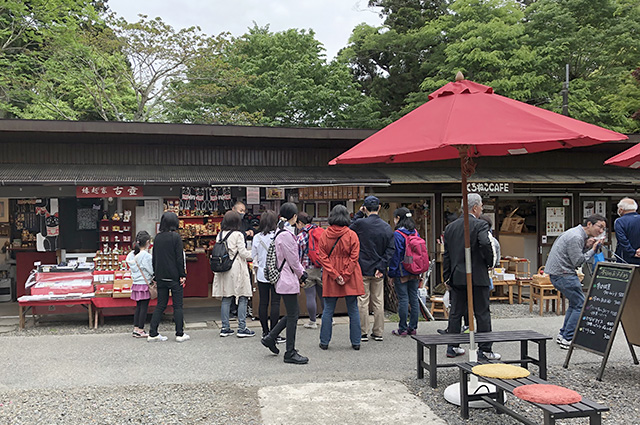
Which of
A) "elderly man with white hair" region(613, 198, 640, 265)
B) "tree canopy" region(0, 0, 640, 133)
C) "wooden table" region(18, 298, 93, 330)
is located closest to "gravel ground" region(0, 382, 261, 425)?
"wooden table" region(18, 298, 93, 330)

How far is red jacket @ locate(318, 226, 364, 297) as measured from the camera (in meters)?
6.98

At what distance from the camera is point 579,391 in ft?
18.5

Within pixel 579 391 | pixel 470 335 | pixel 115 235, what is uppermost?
pixel 115 235

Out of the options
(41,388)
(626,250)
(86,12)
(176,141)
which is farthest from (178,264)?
(86,12)

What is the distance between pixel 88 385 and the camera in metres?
5.70

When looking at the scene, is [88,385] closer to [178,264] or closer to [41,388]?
[41,388]

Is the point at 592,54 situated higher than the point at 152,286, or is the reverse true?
the point at 592,54

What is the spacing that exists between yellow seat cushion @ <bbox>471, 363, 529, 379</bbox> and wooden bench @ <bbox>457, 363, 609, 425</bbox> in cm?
7

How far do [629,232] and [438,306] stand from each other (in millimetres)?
3318

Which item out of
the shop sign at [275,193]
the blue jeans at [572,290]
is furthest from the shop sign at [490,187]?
the blue jeans at [572,290]

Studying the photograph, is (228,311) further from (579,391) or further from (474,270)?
(579,391)

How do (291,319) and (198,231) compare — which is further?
(198,231)

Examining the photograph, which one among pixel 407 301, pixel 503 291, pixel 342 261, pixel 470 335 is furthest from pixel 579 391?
pixel 503 291

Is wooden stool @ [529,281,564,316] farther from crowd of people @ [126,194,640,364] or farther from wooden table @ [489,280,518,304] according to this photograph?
crowd of people @ [126,194,640,364]
